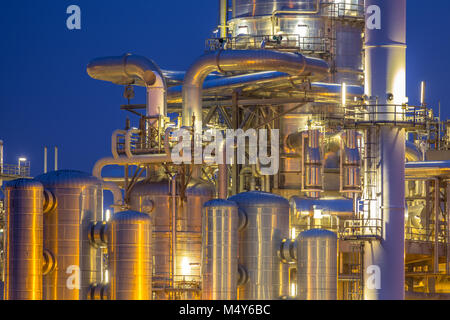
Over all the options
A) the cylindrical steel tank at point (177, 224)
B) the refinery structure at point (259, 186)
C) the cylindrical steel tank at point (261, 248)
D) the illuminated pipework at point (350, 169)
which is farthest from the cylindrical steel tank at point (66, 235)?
the illuminated pipework at point (350, 169)

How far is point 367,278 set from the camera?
49406mm

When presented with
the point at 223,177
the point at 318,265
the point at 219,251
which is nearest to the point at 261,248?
the point at 219,251

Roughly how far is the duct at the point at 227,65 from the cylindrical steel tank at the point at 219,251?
789cm

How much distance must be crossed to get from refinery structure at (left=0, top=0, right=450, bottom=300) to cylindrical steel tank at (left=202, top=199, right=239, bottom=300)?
0.16ft

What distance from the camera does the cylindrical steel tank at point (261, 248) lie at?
4697 cm

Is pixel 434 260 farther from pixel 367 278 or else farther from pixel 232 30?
pixel 232 30

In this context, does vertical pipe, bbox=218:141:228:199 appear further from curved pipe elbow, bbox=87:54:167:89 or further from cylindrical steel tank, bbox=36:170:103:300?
cylindrical steel tank, bbox=36:170:103:300

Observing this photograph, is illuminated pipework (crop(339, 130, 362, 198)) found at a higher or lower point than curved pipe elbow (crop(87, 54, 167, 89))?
lower

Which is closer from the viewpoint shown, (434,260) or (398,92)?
(398,92)

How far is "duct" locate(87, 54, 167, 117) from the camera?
53000 mm

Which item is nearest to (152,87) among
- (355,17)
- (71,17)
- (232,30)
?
(71,17)

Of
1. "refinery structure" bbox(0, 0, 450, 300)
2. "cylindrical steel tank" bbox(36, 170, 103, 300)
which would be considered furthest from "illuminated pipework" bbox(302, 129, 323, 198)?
"cylindrical steel tank" bbox(36, 170, 103, 300)

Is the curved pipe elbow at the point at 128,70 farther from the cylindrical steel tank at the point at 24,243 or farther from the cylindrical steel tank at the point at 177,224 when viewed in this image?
the cylindrical steel tank at the point at 24,243
